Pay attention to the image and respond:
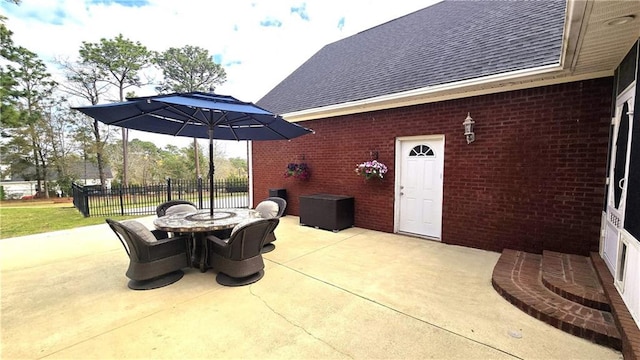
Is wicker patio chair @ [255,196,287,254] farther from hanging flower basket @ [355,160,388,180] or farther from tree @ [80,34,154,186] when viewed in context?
tree @ [80,34,154,186]

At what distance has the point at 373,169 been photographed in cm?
591

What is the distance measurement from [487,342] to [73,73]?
74.2ft

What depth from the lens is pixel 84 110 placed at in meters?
2.97

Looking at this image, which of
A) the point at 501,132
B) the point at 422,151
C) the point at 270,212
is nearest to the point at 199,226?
the point at 270,212

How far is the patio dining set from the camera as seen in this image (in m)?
3.27

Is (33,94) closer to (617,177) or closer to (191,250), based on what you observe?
(191,250)

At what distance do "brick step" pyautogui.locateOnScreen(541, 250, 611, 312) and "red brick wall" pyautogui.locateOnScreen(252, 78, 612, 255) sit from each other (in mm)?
474

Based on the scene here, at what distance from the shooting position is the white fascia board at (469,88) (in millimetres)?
3865

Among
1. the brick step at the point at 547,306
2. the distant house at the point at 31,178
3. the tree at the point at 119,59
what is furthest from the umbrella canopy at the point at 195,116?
the distant house at the point at 31,178

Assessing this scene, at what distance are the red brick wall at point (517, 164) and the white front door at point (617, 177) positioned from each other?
0.38m

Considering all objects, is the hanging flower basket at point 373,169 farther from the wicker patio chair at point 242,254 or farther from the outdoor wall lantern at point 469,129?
the wicker patio chair at point 242,254

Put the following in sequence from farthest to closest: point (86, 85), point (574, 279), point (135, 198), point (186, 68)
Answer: point (186, 68), point (86, 85), point (135, 198), point (574, 279)

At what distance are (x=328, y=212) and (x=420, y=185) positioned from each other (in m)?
2.26

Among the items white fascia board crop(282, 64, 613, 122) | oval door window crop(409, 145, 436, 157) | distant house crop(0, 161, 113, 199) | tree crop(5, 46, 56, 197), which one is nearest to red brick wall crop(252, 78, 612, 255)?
white fascia board crop(282, 64, 613, 122)
